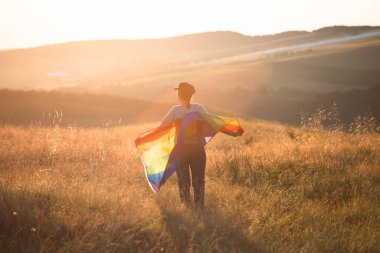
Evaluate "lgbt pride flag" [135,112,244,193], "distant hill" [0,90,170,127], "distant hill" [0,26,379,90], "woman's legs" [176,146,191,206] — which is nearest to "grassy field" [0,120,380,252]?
"woman's legs" [176,146,191,206]

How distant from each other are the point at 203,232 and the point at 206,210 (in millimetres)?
1048

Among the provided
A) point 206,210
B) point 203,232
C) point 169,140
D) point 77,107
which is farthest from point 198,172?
point 77,107

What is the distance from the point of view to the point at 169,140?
6691 mm

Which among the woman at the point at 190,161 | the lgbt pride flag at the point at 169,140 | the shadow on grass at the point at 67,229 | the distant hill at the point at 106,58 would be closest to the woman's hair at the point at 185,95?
the woman at the point at 190,161

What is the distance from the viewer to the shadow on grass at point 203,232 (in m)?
4.88

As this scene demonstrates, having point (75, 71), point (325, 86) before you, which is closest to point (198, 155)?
point (325, 86)

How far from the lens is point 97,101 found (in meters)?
38.9

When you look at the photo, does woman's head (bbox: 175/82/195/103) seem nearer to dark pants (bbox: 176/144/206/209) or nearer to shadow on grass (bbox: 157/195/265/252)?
dark pants (bbox: 176/144/206/209)

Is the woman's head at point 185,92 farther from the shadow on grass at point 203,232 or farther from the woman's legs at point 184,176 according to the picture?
the shadow on grass at point 203,232

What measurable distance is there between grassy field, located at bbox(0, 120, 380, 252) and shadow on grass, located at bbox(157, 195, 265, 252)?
14 millimetres

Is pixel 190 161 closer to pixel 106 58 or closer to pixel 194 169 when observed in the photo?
pixel 194 169

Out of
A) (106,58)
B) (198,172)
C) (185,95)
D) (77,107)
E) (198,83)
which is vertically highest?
(106,58)

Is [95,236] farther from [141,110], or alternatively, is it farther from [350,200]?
[141,110]

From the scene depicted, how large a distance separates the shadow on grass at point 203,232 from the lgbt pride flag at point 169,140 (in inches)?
31.3
